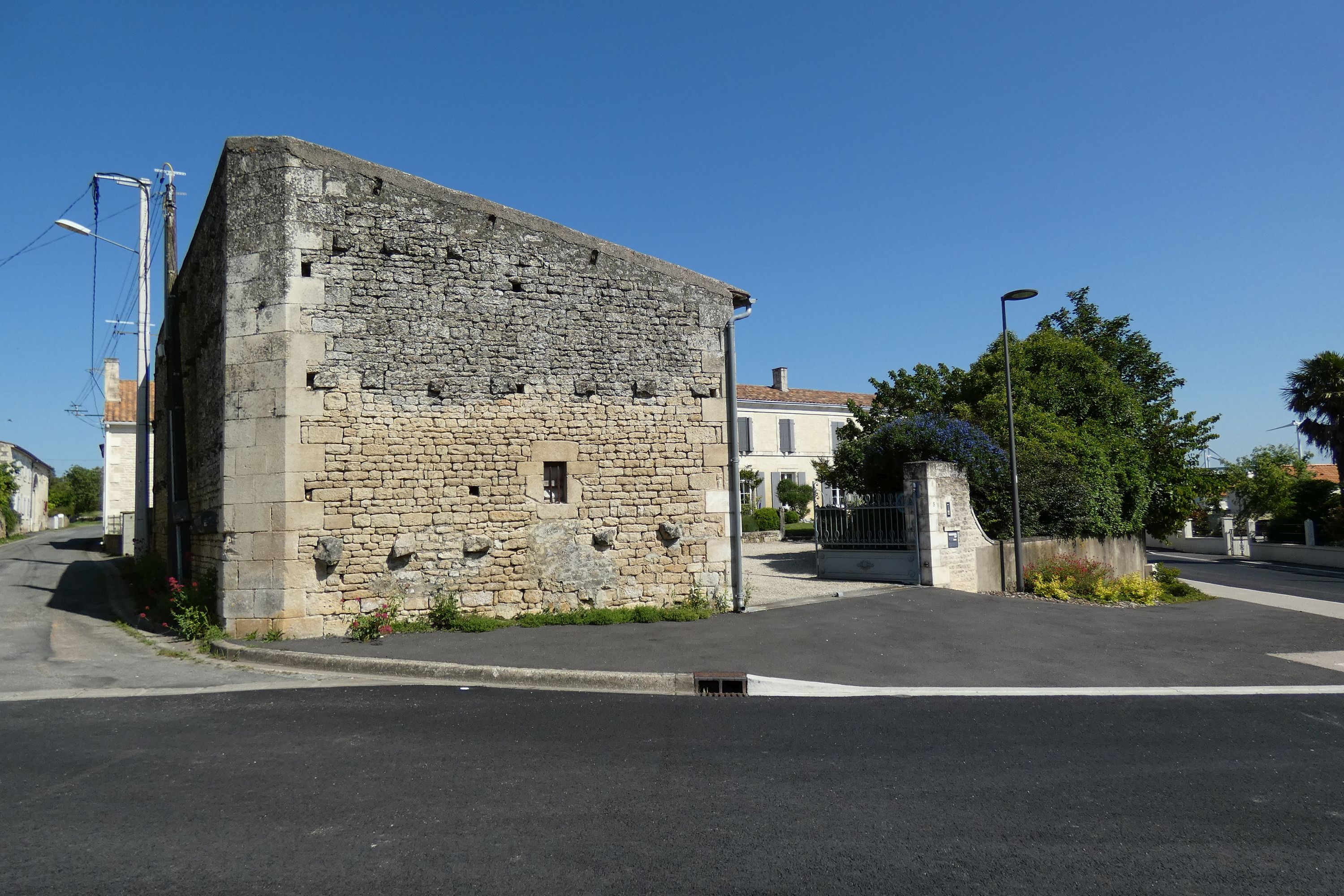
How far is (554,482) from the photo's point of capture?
11156mm

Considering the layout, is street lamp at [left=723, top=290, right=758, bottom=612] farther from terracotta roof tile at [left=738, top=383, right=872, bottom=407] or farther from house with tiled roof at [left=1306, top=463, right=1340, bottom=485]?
house with tiled roof at [left=1306, top=463, right=1340, bottom=485]

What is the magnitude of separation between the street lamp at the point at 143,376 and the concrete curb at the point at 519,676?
37.9 ft

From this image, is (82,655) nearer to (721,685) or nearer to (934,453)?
(721,685)

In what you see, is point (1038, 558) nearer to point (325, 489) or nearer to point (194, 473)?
point (325, 489)

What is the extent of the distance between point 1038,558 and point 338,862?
15.2 m

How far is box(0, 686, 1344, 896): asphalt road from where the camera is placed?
11.6 feet

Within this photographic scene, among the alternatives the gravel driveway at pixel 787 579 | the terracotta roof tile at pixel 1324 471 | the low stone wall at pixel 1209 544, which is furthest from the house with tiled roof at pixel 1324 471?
the gravel driveway at pixel 787 579

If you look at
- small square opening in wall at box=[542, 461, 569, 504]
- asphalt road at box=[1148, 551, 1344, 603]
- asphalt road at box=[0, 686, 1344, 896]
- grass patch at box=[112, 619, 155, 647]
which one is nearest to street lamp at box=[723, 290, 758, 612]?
small square opening in wall at box=[542, 461, 569, 504]

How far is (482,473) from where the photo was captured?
10.6 meters

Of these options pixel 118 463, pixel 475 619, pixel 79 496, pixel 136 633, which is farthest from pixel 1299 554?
pixel 79 496

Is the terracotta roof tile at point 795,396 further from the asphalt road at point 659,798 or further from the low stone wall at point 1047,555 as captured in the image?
the asphalt road at point 659,798

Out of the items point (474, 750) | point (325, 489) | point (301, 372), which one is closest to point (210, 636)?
point (325, 489)

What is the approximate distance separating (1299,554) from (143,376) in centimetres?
3712

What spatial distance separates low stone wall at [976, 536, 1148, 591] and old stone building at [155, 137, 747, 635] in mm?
5971
